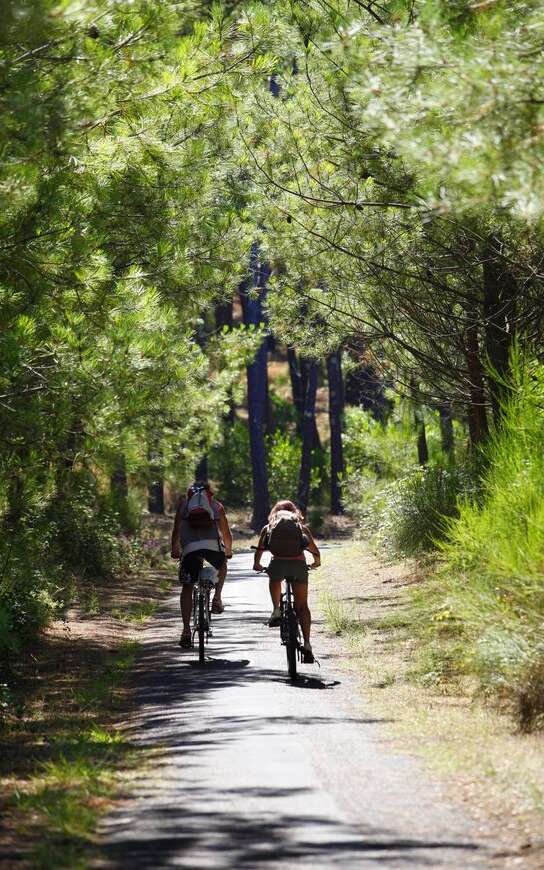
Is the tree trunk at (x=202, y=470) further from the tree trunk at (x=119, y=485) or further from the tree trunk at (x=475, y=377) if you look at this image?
the tree trunk at (x=475, y=377)

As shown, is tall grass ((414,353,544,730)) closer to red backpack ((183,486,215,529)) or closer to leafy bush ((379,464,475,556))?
red backpack ((183,486,215,529))

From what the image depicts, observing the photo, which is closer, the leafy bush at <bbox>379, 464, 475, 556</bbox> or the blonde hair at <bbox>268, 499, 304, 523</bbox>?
the blonde hair at <bbox>268, 499, 304, 523</bbox>

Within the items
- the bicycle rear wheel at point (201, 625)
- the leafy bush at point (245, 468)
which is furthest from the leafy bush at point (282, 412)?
the bicycle rear wheel at point (201, 625)

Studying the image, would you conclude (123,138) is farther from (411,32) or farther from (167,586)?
(167,586)

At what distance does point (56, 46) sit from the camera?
1009 centimetres

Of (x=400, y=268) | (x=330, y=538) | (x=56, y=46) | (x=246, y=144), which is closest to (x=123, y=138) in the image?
(x=56, y=46)

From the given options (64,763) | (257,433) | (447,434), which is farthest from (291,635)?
(257,433)

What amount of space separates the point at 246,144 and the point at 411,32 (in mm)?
7589

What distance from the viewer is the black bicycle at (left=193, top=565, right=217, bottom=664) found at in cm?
1319

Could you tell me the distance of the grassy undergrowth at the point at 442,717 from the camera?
722 cm

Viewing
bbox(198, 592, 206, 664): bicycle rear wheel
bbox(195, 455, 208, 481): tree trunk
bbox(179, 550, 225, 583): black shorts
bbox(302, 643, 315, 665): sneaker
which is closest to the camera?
bbox(302, 643, 315, 665): sneaker

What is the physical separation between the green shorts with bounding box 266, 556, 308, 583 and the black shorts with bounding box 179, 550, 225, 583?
3.43 ft

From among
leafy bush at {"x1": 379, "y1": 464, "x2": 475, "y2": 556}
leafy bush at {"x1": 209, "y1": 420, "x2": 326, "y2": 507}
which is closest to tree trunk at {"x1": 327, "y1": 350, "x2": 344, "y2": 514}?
leafy bush at {"x1": 209, "y1": 420, "x2": 326, "y2": 507}

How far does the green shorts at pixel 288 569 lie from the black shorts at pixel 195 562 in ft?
3.43
